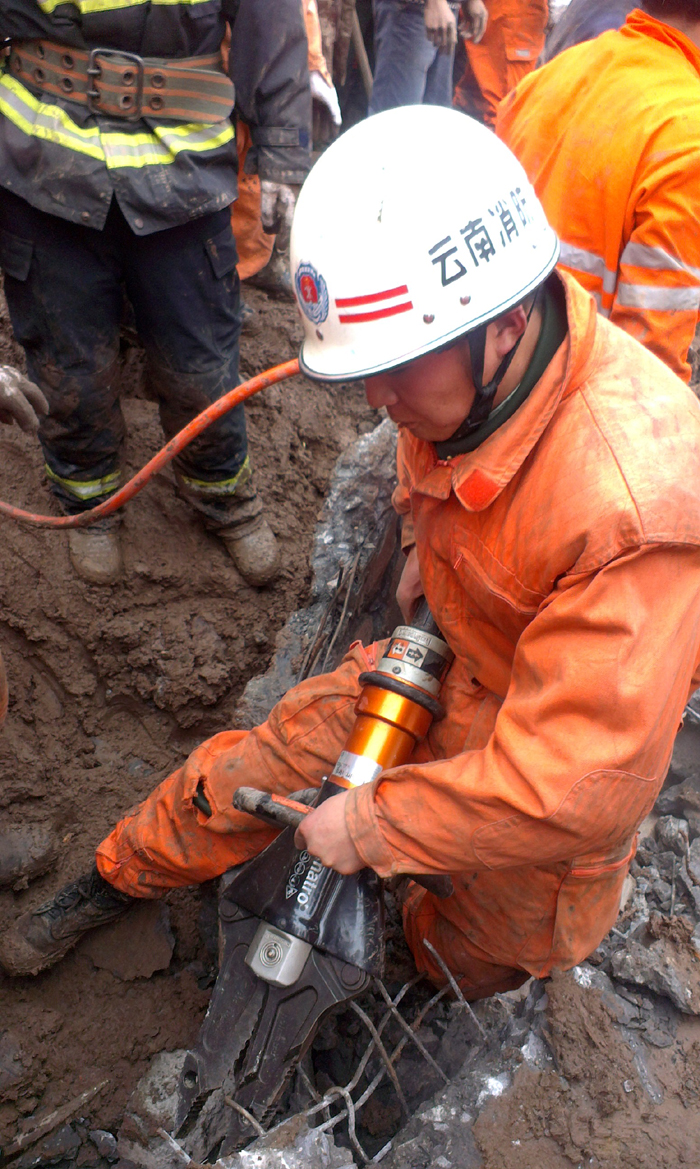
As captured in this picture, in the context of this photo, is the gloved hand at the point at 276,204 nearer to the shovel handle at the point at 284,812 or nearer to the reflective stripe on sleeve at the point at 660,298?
the reflective stripe on sleeve at the point at 660,298

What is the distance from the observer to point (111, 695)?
3045 millimetres

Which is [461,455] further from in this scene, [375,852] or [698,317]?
[698,317]

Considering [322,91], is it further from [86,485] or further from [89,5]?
[86,485]

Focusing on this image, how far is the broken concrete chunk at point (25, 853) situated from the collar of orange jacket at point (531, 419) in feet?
6.50

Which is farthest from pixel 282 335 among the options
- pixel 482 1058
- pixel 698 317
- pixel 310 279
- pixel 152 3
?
pixel 482 1058

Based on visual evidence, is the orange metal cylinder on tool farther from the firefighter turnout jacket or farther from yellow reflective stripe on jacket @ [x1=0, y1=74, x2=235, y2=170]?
yellow reflective stripe on jacket @ [x1=0, y1=74, x2=235, y2=170]

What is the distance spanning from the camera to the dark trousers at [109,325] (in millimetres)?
2426

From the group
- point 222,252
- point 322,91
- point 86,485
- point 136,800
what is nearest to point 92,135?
point 222,252

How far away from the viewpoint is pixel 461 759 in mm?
1615

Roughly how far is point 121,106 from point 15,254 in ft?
1.69

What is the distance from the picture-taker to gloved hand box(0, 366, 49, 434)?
203cm

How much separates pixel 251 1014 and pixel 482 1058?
0.56 meters

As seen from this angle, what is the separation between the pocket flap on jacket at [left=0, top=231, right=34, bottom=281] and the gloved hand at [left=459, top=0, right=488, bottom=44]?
3.75 m

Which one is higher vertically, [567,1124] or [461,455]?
[461,455]
